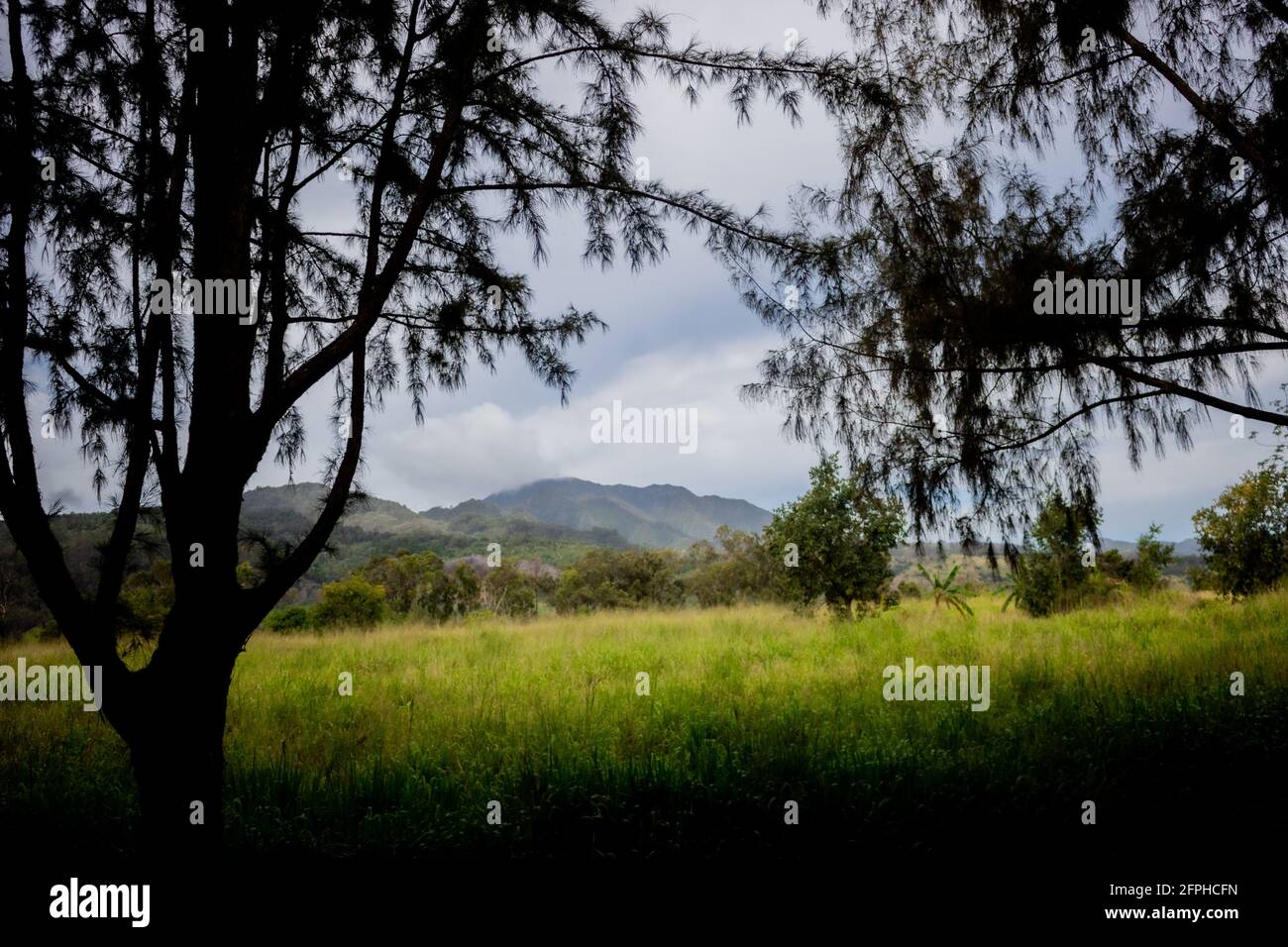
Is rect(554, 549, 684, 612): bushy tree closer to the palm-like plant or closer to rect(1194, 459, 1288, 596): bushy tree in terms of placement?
the palm-like plant

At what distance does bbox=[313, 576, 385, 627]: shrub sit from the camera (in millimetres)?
15359

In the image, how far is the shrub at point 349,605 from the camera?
15.4 meters

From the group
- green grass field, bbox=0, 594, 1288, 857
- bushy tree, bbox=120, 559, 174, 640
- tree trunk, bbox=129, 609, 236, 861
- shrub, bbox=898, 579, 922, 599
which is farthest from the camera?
shrub, bbox=898, 579, 922, 599

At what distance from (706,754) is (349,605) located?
1474 cm

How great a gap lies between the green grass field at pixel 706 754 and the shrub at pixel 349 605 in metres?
8.58

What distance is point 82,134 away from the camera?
326cm

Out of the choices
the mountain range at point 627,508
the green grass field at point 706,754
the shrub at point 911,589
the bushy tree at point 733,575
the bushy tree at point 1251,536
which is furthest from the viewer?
the mountain range at point 627,508

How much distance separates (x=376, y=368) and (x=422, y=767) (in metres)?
2.72

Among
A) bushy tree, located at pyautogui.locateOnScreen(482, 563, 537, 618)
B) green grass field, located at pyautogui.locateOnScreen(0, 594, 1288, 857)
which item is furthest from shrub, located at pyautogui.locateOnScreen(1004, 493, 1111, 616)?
bushy tree, located at pyautogui.locateOnScreen(482, 563, 537, 618)

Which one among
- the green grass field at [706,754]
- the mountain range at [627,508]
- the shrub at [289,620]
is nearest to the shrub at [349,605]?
the shrub at [289,620]

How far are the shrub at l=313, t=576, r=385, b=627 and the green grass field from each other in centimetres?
858

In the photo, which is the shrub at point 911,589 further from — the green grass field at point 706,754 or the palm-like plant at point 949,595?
the green grass field at point 706,754

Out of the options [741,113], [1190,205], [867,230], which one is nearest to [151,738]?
[741,113]
